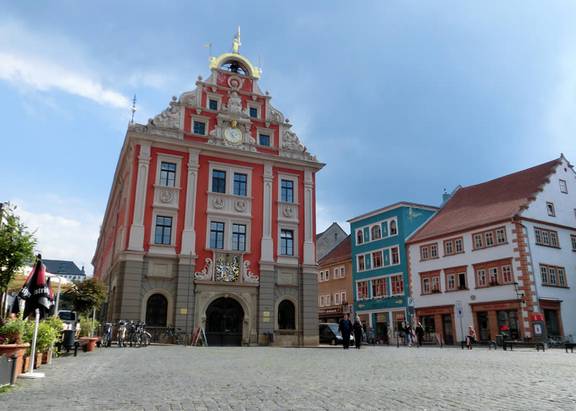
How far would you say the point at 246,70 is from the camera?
37.8m

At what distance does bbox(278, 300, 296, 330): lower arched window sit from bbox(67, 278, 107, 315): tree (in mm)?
12143

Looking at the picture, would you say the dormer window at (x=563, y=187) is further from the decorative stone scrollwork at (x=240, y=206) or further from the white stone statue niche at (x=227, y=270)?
the white stone statue niche at (x=227, y=270)

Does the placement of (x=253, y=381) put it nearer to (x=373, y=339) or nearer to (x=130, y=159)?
(x=130, y=159)

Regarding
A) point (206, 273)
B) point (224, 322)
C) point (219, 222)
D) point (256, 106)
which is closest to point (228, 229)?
point (219, 222)

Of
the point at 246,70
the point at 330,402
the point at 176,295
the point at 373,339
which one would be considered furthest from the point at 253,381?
the point at 373,339

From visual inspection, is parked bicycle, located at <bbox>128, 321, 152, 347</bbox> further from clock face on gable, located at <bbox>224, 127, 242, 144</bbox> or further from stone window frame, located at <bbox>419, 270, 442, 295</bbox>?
stone window frame, located at <bbox>419, 270, 442, 295</bbox>

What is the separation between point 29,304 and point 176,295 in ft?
60.6

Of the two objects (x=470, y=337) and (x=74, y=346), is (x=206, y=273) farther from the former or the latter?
(x=470, y=337)

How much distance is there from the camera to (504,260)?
3781 cm

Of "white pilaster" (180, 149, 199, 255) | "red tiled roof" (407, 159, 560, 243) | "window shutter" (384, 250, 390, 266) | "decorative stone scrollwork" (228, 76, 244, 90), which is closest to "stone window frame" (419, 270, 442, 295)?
"red tiled roof" (407, 159, 560, 243)

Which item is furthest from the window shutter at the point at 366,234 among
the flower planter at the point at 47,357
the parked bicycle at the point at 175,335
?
the flower planter at the point at 47,357

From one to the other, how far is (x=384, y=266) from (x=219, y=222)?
23271mm

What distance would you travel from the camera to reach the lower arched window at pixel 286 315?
3252cm

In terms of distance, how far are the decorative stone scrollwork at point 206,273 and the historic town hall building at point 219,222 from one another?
0.06m
